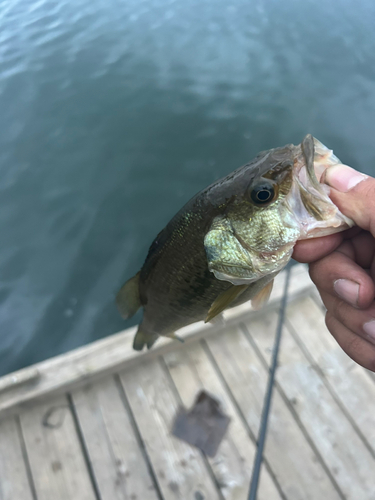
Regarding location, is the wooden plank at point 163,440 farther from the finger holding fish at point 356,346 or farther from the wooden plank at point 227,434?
the finger holding fish at point 356,346

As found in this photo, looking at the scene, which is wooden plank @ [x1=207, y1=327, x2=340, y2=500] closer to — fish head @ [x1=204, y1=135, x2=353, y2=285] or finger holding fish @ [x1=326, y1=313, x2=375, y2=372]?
finger holding fish @ [x1=326, y1=313, x2=375, y2=372]

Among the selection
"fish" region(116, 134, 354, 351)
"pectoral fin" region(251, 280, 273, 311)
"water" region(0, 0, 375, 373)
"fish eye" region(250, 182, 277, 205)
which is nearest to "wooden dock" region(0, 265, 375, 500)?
"water" region(0, 0, 375, 373)

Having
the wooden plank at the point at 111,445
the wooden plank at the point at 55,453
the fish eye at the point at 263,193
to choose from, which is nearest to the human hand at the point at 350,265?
the fish eye at the point at 263,193

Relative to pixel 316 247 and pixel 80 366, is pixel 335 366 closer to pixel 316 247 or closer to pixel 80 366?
pixel 316 247

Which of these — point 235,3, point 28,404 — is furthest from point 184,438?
point 235,3

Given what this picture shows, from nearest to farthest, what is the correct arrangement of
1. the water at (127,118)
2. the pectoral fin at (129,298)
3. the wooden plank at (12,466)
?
the pectoral fin at (129,298) → the wooden plank at (12,466) → the water at (127,118)
